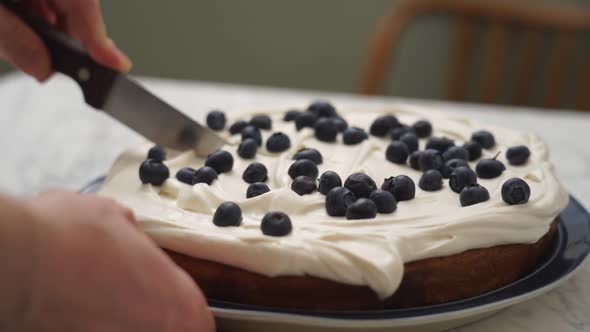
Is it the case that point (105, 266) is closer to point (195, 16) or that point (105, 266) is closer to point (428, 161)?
point (428, 161)

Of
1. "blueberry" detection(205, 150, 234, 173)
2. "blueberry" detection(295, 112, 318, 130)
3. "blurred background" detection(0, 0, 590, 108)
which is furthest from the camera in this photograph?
"blurred background" detection(0, 0, 590, 108)

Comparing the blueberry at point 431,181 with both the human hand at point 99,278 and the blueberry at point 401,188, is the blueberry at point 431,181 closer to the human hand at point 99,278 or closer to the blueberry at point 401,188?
the blueberry at point 401,188

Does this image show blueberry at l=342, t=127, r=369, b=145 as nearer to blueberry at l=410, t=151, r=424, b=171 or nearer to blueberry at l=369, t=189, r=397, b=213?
blueberry at l=410, t=151, r=424, b=171

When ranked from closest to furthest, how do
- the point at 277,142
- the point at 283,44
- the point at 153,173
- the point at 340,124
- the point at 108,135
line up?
the point at 153,173 → the point at 277,142 → the point at 340,124 → the point at 108,135 → the point at 283,44

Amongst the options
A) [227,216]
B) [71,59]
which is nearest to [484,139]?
[227,216]

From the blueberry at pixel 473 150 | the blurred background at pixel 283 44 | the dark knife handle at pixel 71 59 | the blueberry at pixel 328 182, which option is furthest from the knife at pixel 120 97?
the blurred background at pixel 283 44

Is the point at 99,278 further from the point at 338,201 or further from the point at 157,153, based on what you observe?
the point at 157,153

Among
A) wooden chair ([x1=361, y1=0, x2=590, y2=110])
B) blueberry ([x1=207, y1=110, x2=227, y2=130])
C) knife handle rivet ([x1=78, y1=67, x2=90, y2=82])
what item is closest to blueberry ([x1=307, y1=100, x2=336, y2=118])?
blueberry ([x1=207, y1=110, x2=227, y2=130])
